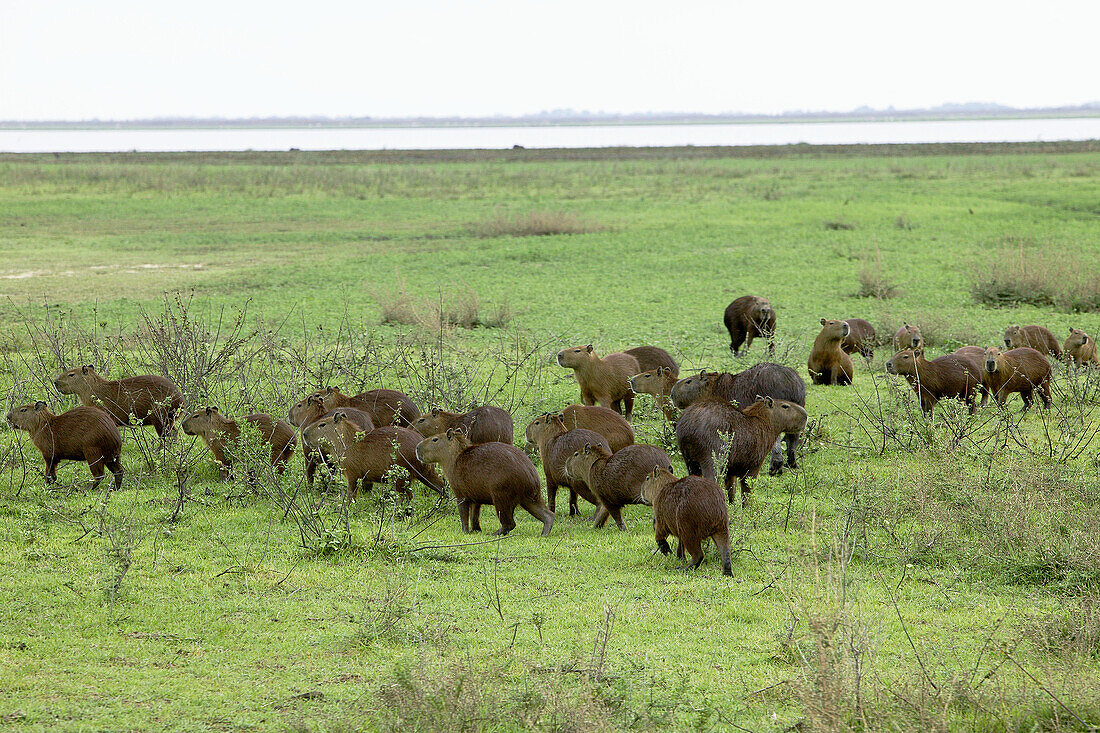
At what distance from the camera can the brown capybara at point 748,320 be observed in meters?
12.9

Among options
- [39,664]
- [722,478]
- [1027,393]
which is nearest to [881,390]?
[1027,393]

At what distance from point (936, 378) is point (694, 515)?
14.9 ft

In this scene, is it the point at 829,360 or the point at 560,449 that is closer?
the point at 560,449

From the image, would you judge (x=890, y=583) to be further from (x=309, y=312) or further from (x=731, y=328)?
(x=309, y=312)

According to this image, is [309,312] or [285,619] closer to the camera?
[285,619]

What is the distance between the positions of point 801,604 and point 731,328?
28.4 ft

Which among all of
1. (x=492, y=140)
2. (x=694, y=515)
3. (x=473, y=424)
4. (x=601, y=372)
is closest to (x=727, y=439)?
(x=694, y=515)

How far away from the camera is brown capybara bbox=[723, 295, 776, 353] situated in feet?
42.3

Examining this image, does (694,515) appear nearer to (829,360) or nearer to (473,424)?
(473,424)

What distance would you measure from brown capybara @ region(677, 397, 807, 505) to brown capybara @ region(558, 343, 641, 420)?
2333 mm

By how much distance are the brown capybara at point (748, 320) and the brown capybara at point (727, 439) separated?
5.47m

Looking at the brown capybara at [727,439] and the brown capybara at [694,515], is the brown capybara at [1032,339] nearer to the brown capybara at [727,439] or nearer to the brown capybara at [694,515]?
the brown capybara at [727,439]

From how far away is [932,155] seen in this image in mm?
60875

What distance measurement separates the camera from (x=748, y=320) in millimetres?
13055
